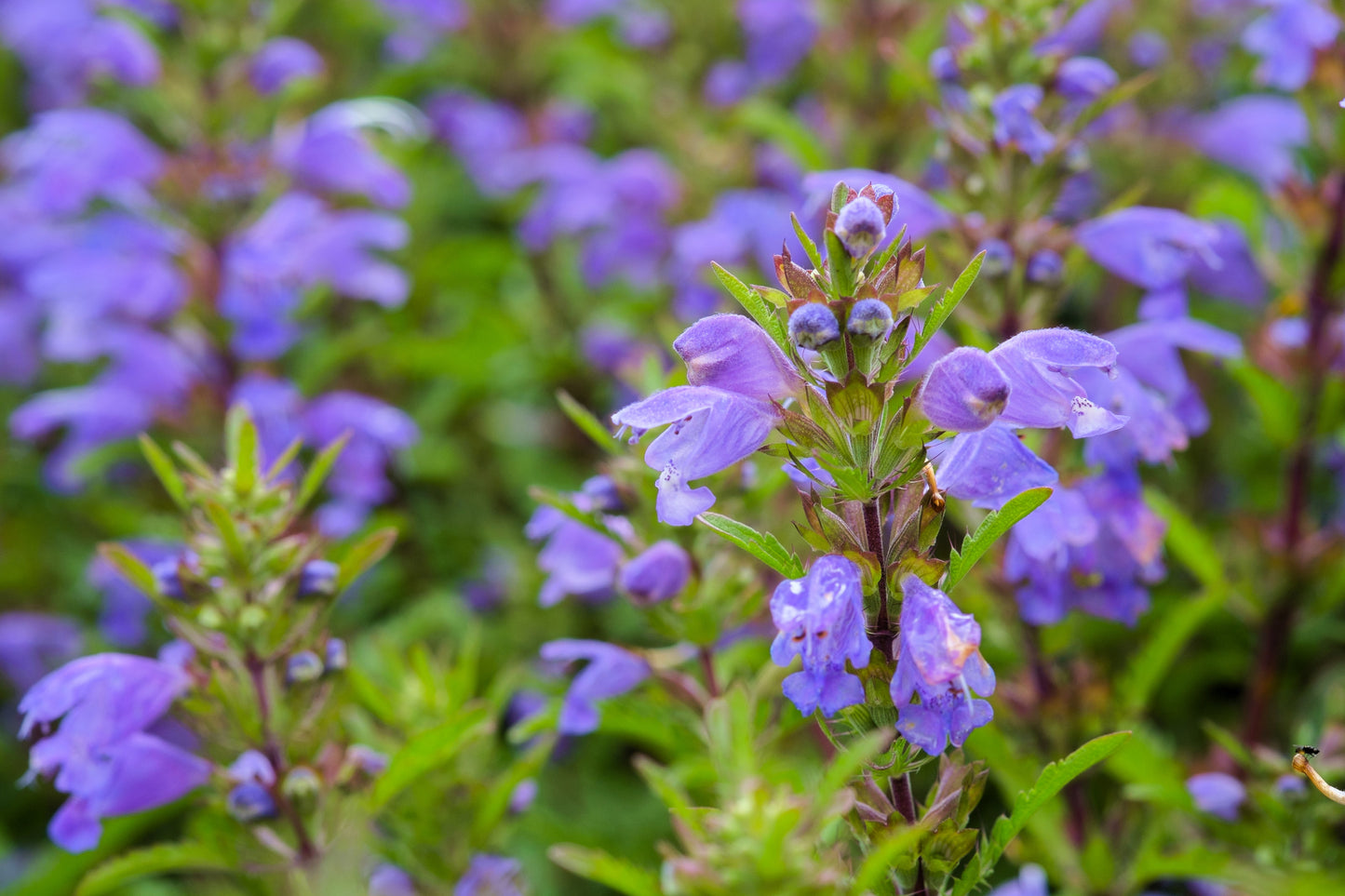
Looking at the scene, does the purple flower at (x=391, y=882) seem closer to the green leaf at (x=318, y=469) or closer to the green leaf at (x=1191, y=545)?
the green leaf at (x=318, y=469)

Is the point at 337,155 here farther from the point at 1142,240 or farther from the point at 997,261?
the point at 1142,240

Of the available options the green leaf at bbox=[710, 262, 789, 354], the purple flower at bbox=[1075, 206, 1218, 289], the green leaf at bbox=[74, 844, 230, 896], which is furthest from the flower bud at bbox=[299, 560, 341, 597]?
the purple flower at bbox=[1075, 206, 1218, 289]

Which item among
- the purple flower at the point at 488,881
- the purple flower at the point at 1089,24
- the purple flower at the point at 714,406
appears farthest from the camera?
the purple flower at the point at 1089,24

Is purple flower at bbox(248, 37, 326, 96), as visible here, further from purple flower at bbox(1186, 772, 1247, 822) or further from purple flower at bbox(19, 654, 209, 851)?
purple flower at bbox(1186, 772, 1247, 822)

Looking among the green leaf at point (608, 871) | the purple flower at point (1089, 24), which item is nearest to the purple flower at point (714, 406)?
the green leaf at point (608, 871)

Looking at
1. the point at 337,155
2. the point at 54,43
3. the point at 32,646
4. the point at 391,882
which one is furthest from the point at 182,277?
the point at 54,43
